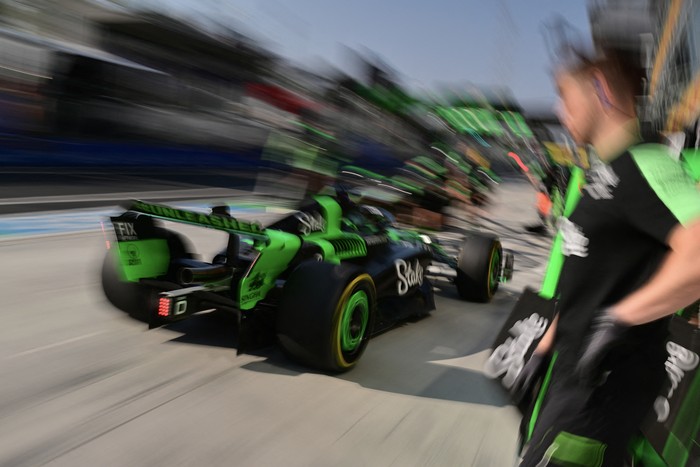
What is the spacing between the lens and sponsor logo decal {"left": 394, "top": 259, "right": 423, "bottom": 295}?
16.3 ft

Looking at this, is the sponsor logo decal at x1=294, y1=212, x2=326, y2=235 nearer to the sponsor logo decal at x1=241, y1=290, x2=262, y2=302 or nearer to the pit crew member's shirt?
the sponsor logo decal at x1=241, y1=290, x2=262, y2=302

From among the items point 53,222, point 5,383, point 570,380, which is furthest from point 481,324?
point 53,222

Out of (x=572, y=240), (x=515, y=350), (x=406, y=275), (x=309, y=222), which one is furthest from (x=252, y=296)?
(x=572, y=240)

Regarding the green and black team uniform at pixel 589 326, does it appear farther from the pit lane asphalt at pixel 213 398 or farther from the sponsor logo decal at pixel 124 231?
the sponsor logo decal at pixel 124 231

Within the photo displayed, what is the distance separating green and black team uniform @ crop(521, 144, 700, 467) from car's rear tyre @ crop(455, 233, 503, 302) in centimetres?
473

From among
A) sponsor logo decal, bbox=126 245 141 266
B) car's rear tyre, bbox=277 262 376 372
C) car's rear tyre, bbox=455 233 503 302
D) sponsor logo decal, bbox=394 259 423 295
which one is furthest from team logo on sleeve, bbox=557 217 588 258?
car's rear tyre, bbox=455 233 503 302

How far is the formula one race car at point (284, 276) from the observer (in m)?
3.54

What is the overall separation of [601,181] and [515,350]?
60 centimetres

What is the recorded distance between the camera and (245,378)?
3562 millimetres

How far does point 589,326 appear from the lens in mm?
1408

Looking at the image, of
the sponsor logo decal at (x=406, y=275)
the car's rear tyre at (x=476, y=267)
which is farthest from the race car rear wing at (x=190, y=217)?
the car's rear tyre at (x=476, y=267)

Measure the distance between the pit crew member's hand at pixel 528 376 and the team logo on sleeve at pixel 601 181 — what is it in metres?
0.47

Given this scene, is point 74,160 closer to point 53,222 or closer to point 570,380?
point 53,222

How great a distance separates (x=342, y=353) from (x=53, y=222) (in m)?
5.96
